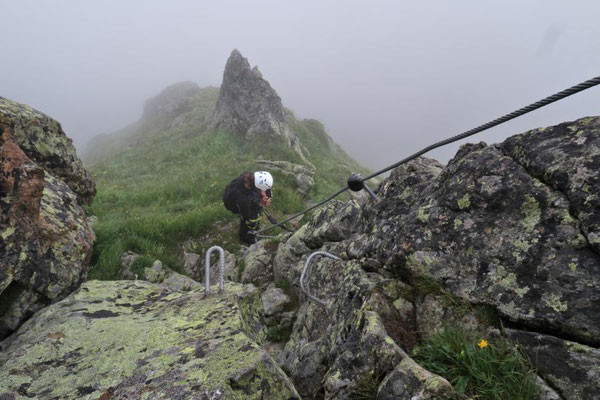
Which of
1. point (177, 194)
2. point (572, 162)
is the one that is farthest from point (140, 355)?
point (177, 194)

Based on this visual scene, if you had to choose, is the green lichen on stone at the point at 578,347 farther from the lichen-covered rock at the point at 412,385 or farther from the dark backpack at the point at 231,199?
the dark backpack at the point at 231,199

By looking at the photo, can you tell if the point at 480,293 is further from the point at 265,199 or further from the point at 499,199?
the point at 265,199

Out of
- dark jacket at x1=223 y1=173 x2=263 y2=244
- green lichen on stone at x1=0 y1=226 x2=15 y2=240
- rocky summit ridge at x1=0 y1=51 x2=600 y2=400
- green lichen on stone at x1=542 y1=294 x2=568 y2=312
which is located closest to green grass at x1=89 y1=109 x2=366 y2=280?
dark jacket at x1=223 y1=173 x2=263 y2=244

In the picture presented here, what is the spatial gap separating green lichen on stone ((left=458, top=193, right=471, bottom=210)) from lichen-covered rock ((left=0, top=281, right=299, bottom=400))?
114 inches

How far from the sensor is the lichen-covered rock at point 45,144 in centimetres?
739

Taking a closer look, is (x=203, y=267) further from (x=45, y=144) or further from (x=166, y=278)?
(x=45, y=144)

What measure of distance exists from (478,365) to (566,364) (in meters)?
0.66

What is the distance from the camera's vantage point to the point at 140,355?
3.47m

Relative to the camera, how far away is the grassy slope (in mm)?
9867

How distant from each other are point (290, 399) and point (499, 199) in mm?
3168

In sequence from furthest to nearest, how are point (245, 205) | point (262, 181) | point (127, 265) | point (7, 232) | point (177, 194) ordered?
point (177, 194) → point (262, 181) → point (245, 205) → point (127, 265) → point (7, 232)

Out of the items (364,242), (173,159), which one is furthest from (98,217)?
(173,159)

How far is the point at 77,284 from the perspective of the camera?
5742 mm

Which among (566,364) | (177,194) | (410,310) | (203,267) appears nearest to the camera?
(566,364)
